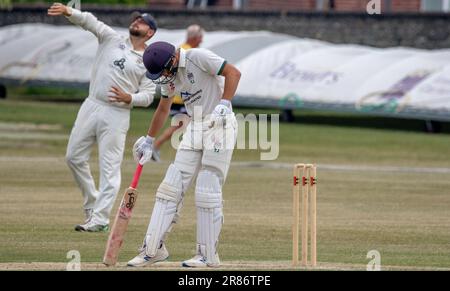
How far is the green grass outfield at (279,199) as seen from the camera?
43.4 ft

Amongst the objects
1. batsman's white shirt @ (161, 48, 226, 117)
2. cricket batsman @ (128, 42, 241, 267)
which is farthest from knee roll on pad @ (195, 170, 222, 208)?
batsman's white shirt @ (161, 48, 226, 117)

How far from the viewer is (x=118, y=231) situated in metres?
11.9

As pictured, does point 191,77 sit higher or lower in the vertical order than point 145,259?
higher

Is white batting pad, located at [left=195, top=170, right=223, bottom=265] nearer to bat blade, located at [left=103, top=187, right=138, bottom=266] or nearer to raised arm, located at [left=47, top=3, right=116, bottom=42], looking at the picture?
bat blade, located at [left=103, top=187, right=138, bottom=266]

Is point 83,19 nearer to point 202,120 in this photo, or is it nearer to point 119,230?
point 202,120

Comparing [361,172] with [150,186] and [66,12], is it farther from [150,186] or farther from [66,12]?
[66,12]

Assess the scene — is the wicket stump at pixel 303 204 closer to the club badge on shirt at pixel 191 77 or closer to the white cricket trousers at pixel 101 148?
the club badge on shirt at pixel 191 77

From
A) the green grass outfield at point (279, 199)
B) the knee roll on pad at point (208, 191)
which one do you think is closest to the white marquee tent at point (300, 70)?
A: the green grass outfield at point (279, 199)

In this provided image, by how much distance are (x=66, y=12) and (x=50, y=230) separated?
2292 mm

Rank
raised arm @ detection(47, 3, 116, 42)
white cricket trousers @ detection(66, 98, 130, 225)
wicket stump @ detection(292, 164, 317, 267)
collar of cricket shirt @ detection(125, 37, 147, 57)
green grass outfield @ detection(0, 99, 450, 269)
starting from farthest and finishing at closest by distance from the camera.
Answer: collar of cricket shirt @ detection(125, 37, 147, 57) → white cricket trousers @ detection(66, 98, 130, 225) → raised arm @ detection(47, 3, 116, 42) → green grass outfield @ detection(0, 99, 450, 269) → wicket stump @ detection(292, 164, 317, 267)

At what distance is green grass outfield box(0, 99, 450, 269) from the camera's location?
13.2 meters

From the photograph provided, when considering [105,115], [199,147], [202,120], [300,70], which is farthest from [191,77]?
[300,70]

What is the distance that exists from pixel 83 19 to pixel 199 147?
3285mm
